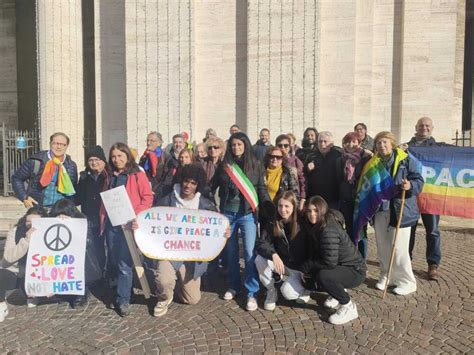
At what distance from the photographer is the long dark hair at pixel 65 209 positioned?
4.75 meters

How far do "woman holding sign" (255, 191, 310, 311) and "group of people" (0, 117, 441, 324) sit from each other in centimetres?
1

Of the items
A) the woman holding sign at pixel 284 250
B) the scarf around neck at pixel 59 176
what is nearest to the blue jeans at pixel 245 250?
the woman holding sign at pixel 284 250

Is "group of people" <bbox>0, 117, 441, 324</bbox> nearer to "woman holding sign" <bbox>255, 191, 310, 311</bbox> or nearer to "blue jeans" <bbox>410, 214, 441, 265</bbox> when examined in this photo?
"woman holding sign" <bbox>255, 191, 310, 311</bbox>

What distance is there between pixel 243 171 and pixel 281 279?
1270 mm

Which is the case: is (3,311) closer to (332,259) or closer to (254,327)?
(254,327)

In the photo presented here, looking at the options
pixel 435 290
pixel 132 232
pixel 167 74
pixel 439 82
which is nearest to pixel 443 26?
pixel 439 82

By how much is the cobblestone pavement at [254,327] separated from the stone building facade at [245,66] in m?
7.10

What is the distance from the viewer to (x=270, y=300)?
Answer: 15.4 feet

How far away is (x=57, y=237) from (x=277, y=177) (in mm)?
2530

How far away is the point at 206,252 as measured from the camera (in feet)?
15.5

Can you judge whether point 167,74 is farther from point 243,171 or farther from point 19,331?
point 19,331

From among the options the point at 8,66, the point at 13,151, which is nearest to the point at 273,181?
the point at 13,151

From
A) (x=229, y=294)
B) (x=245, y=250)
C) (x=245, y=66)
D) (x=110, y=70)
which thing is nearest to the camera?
(x=245, y=250)

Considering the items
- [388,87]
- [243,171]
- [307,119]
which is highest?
[388,87]
